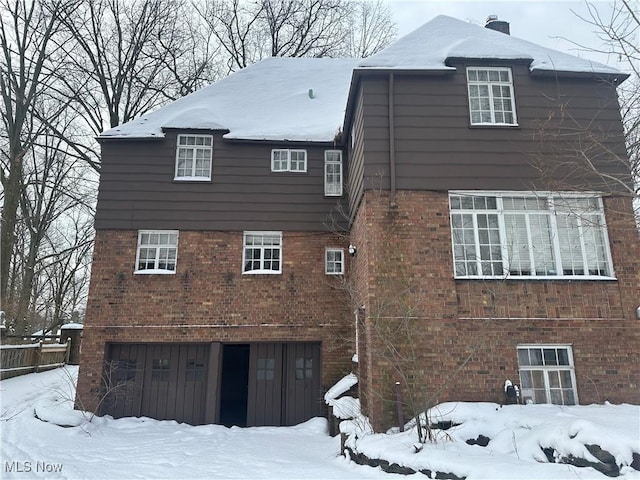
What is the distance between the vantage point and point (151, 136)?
1145 cm

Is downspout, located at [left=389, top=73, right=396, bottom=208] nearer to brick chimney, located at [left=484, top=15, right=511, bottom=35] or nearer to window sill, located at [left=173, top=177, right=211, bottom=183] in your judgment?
window sill, located at [left=173, top=177, right=211, bottom=183]

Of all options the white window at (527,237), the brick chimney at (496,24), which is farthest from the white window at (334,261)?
the brick chimney at (496,24)

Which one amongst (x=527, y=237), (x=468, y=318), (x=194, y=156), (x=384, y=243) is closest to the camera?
(x=468, y=318)

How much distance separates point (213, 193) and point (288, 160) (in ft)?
7.67

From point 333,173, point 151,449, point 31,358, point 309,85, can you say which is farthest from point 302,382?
point 31,358

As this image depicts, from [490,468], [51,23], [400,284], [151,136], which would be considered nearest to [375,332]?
[400,284]

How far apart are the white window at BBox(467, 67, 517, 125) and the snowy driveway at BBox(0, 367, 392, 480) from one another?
723 centimetres

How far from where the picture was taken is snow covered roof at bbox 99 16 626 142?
8899mm

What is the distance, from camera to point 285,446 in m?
8.42

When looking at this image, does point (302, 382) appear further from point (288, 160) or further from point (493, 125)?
point (493, 125)

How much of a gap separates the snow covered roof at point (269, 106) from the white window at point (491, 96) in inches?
165

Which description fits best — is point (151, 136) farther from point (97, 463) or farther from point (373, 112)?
point (97, 463)

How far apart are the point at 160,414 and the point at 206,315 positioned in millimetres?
2813

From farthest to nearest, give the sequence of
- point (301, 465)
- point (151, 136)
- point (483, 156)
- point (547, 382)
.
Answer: point (151, 136)
point (483, 156)
point (547, 382)
point (301, 465)
